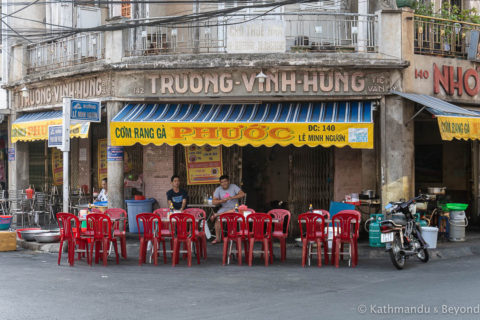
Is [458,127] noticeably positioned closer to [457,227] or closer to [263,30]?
[457,227]

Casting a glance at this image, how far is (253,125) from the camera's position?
522 inches

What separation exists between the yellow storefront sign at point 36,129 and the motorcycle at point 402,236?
7.42 meters

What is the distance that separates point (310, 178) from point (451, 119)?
13.0ft

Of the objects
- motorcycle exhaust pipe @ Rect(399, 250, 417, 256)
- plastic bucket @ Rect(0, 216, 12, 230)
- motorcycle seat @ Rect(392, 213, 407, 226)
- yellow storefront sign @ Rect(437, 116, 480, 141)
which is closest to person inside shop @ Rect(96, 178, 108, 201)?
plastic bucket @ Rect(0, 216, 12, 230)

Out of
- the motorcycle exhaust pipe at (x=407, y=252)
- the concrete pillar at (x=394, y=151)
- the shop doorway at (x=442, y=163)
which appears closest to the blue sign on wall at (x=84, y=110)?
the concrete pillar at (x=394, y=151)

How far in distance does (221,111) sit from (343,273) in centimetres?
541

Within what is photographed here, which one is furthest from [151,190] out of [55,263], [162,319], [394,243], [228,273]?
[162,319]

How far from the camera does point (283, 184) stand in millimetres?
17625

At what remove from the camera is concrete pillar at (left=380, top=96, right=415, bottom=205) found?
44.9 ft

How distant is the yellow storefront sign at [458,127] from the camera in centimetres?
1243

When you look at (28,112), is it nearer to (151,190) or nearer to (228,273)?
(151,190)

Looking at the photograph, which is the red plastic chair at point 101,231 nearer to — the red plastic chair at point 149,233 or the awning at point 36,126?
the red plastic chair at point 149,233

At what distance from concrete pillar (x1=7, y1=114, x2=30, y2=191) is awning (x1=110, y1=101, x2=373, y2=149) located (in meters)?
6.30

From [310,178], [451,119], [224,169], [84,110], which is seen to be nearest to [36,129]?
[84,110]
